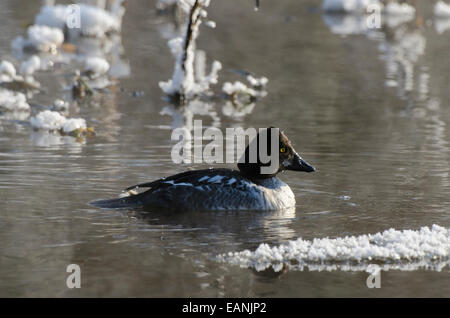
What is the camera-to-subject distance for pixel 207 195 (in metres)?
11.0

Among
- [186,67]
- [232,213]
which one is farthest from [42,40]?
[232,213]

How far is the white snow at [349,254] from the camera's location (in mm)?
8719

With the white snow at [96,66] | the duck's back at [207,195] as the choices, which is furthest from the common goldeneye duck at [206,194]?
the white snow at [96,66]

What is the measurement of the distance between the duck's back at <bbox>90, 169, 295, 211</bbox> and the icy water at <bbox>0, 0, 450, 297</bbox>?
185 millimetres

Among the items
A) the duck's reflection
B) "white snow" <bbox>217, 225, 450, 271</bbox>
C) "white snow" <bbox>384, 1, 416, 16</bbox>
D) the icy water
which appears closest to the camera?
the icy water

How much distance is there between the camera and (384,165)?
45.1ft

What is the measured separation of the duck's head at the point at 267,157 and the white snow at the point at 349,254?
2.35 meters

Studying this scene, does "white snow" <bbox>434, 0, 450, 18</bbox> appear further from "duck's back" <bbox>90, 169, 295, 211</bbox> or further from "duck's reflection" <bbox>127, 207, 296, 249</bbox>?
"duck's reflection" <bbox>127, 207, 296, 249</bbox>

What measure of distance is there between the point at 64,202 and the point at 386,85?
1376cm

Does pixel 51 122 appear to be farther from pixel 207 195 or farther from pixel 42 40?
pixel 42 40

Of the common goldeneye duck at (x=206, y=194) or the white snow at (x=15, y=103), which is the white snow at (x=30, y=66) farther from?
the common goldeneye duck at (x=206, y=194)

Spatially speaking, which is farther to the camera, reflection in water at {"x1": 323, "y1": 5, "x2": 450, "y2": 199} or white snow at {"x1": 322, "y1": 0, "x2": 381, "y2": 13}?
white snow at {"x1": 322, "y1": 0, "x2": 381, "y2": 13}

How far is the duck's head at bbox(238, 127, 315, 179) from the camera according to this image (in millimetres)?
11578

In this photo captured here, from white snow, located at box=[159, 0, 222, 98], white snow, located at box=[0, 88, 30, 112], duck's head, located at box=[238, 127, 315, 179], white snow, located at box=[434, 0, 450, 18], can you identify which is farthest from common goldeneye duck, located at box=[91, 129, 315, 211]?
white snow, located at box=[434, 0, 450, 18]
